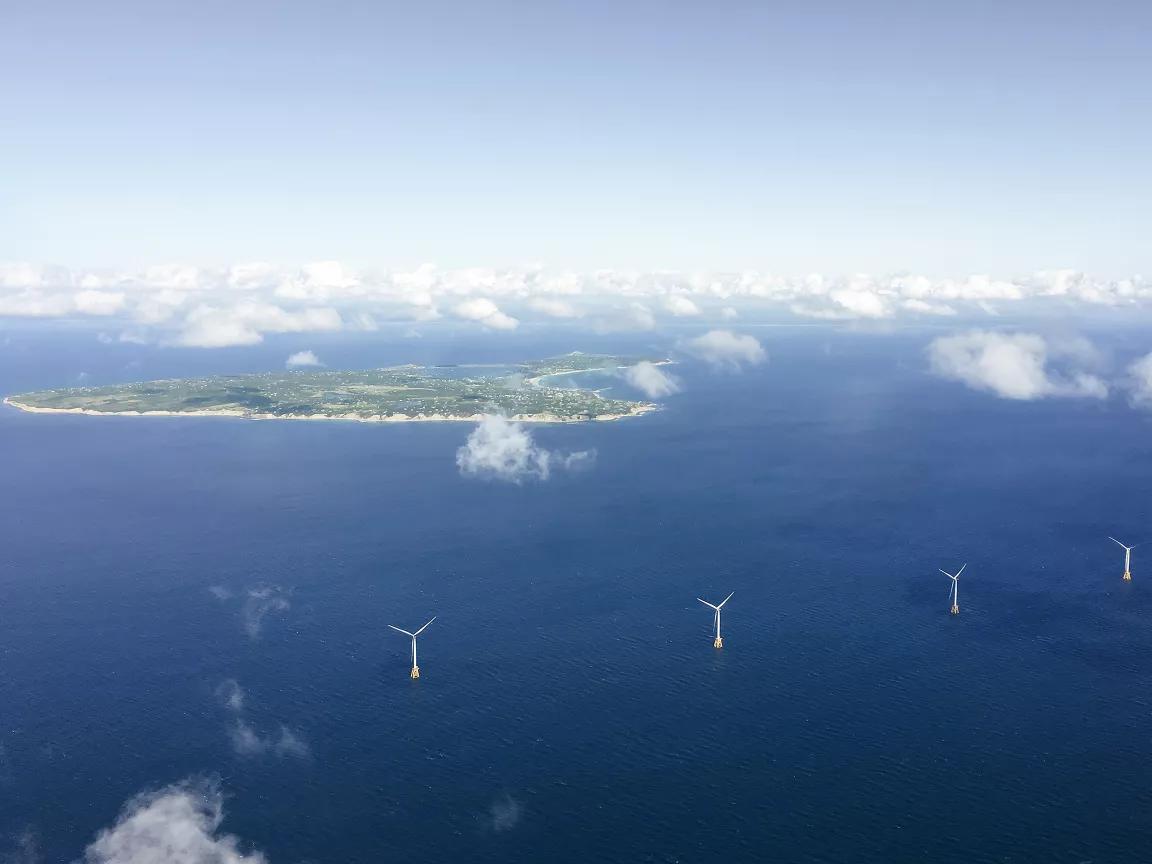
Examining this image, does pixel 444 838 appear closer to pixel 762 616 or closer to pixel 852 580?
pixel 762 616

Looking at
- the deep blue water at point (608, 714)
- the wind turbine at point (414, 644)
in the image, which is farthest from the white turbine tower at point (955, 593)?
the wind turbine at point (414, 644)

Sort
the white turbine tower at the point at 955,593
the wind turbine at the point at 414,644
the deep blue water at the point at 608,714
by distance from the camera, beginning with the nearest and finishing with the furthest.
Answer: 1. the deep blue water at the point at 608,714
2. the wind turbine at the point at 414,644
3. the white turbine tower at the point at 955,593

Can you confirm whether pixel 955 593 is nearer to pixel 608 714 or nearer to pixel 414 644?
pixel 608 714

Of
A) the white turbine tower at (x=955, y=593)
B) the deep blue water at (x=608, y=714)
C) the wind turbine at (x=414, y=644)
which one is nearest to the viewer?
the deep blue water at (x=608, y=714)

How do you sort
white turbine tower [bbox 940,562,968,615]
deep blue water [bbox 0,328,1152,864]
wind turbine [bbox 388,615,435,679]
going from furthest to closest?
white turbine tower [bbox 940,562,968,615] → wind turbine [bbox 388,615,435,679] → deep blue water [bbox 0,328,1152,864]

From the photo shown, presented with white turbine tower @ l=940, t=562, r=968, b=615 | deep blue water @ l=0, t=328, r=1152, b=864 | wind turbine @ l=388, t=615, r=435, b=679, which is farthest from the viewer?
white turbine tower @ l=940, t=562, r=968, b=615

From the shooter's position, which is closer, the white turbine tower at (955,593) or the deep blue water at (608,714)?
the deep blue water at (608,714)

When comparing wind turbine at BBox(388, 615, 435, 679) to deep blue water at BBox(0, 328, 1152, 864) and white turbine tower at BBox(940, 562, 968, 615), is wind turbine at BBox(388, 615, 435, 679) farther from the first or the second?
white turbine tower at BBox(940, 562, 968, 615)

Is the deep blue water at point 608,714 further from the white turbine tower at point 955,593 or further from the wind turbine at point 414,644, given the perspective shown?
the wind turbine at point 414,644

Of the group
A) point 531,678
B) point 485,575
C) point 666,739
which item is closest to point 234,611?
point 485,575

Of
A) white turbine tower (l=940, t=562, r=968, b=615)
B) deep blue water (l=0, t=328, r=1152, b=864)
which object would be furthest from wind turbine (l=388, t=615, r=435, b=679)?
white turbine tower (l=940, t=562, r=968, b=615)

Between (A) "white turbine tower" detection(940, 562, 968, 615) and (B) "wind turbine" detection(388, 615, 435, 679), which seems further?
(A) "white turbine tower" detection(940, 562, 968, 615)
